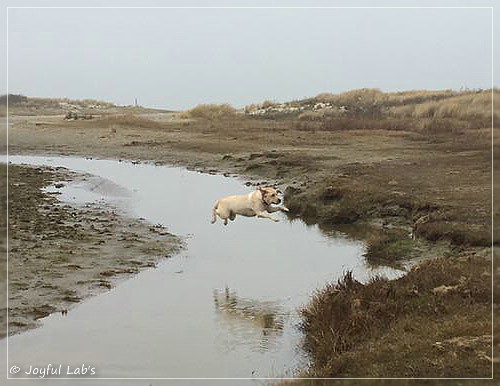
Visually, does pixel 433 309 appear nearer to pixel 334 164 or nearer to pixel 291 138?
pixel 334 164

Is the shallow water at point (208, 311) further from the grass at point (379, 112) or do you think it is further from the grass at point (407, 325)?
the grass at point (379, 112)

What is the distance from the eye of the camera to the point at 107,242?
15586 mm

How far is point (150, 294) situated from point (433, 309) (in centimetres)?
473

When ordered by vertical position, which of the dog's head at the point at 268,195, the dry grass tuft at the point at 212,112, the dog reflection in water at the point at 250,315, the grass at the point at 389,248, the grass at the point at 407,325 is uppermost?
the dog's head at the point at 268,195

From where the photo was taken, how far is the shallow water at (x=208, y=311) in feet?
29.3

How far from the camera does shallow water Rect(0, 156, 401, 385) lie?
893 centimetres

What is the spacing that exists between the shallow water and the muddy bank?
35 cm

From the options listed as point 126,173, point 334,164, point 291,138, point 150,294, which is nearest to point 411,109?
point 291,138

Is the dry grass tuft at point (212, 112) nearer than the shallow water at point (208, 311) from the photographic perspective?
No

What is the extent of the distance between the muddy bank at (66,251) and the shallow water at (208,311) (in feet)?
1.14

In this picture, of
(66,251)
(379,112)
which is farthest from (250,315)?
(379,112)

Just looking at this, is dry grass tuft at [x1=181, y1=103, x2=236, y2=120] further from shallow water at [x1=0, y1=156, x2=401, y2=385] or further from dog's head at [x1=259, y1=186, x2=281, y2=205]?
dog's head at [x1=259, y1=186, x2=281, y2=205]

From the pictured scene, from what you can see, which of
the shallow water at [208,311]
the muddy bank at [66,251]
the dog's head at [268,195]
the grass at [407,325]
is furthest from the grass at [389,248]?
the muddy bank at [66,251]

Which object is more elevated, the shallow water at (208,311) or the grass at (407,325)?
the grass at (407,325)
